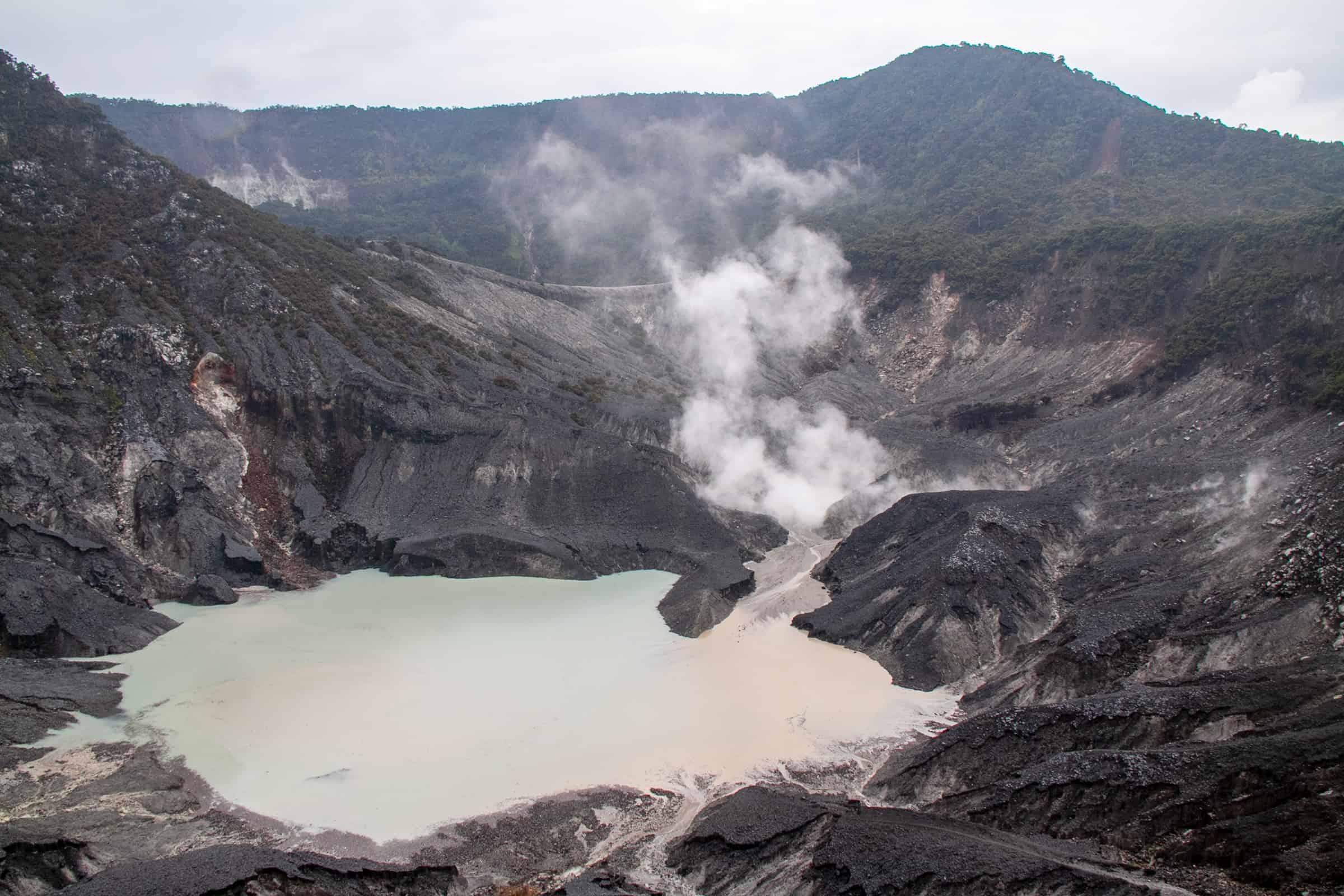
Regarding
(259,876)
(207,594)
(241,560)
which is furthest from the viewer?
(241,560)

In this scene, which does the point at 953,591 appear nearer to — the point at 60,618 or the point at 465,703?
the point at 465,703

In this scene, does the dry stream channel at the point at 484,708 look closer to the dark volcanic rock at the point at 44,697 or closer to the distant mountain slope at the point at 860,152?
the dark volcanic rock at the point at 44,697

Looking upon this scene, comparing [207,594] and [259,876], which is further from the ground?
[207,594]

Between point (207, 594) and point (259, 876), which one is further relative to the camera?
point (207, 594)

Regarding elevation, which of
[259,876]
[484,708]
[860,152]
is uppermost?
[860,152]

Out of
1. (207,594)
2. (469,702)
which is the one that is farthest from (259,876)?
(207,594)

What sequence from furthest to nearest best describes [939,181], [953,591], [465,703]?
[939,181], [953,591], [465,703]

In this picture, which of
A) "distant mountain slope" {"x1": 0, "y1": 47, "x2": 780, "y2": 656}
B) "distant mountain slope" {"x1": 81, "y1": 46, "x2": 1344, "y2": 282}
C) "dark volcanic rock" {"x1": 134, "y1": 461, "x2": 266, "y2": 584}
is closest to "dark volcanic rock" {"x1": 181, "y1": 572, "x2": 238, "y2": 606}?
"distant mountain slope" {"x1": 0, "y1": 47, "x2": 780, "y2": 656}

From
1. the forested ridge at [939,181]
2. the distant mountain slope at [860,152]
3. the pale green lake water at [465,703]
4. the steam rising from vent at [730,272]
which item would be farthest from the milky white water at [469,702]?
the distant mountain slope at [860,152]
